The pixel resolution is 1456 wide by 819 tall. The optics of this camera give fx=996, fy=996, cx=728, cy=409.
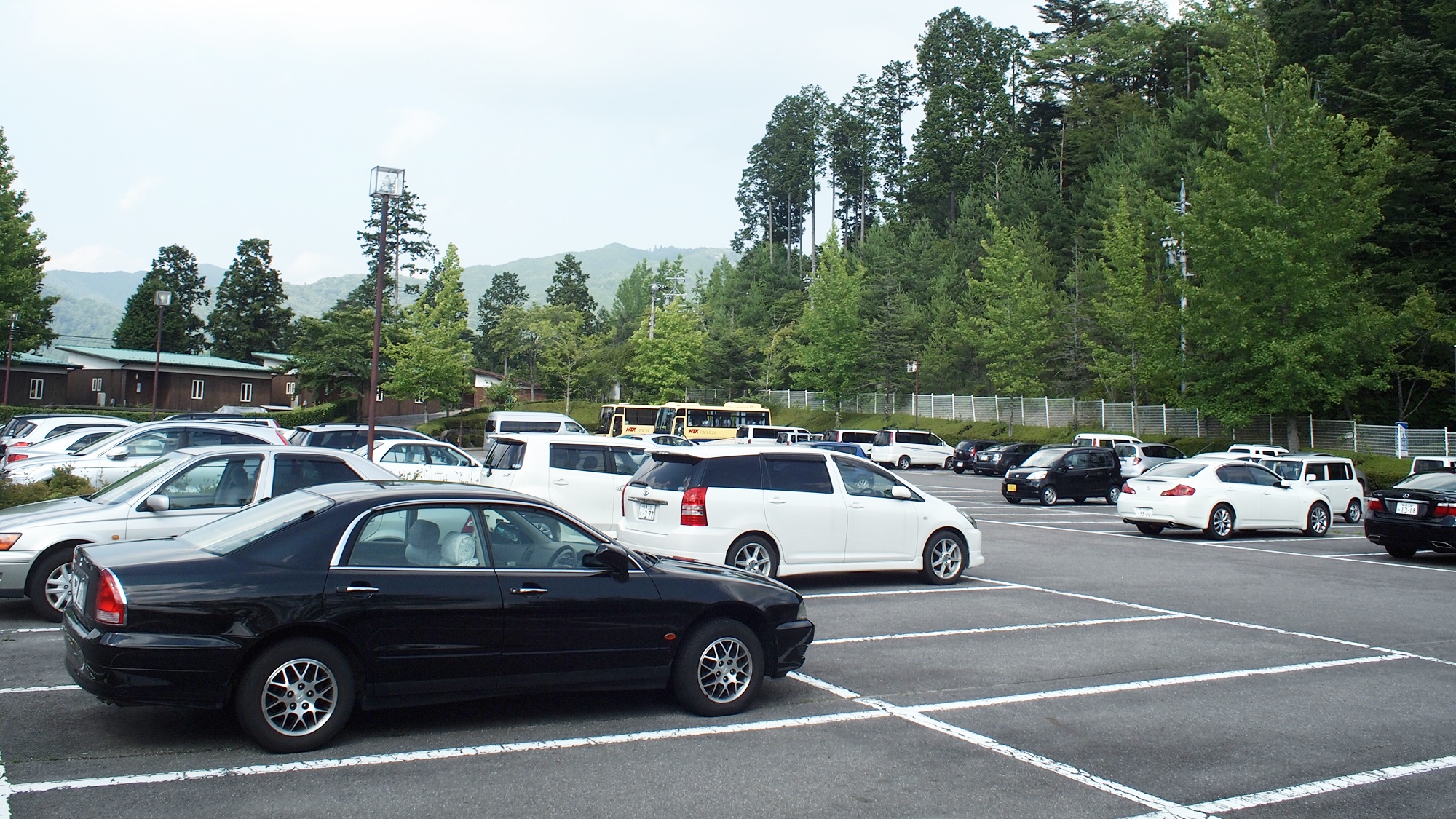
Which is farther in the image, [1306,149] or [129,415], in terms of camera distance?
[129,415]

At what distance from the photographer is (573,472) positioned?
14531 mm

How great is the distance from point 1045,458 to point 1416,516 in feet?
42.4

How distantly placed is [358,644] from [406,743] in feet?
2.18

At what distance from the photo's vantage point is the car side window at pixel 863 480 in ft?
39.7

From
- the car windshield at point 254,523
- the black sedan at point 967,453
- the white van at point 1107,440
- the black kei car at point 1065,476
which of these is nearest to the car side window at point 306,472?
the car windshield at point 254,523

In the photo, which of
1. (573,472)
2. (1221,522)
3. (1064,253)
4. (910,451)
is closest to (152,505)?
(573,472)

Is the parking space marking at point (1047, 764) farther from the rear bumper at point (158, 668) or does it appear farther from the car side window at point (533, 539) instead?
the rear bumper at point (158, 668)

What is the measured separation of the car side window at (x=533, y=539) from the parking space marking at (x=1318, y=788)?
355cm

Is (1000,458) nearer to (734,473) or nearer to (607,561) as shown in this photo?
(734,473)

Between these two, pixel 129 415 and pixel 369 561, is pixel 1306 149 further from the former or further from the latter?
pixel 129 415

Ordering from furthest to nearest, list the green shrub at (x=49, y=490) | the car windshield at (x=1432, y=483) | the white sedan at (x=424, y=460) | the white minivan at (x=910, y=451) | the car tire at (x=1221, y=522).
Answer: the white minivan at (x=910, y=451), the car tire at (x=1221, y=522), the white sedan at (x=424, y=460), the car windshield at (x=1432, y=483), the green shrub at (x=49, y=490)

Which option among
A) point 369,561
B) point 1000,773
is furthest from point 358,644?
point 1000,773

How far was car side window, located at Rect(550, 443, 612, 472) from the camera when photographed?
14.5 meters

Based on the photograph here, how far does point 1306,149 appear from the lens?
1316 inches
